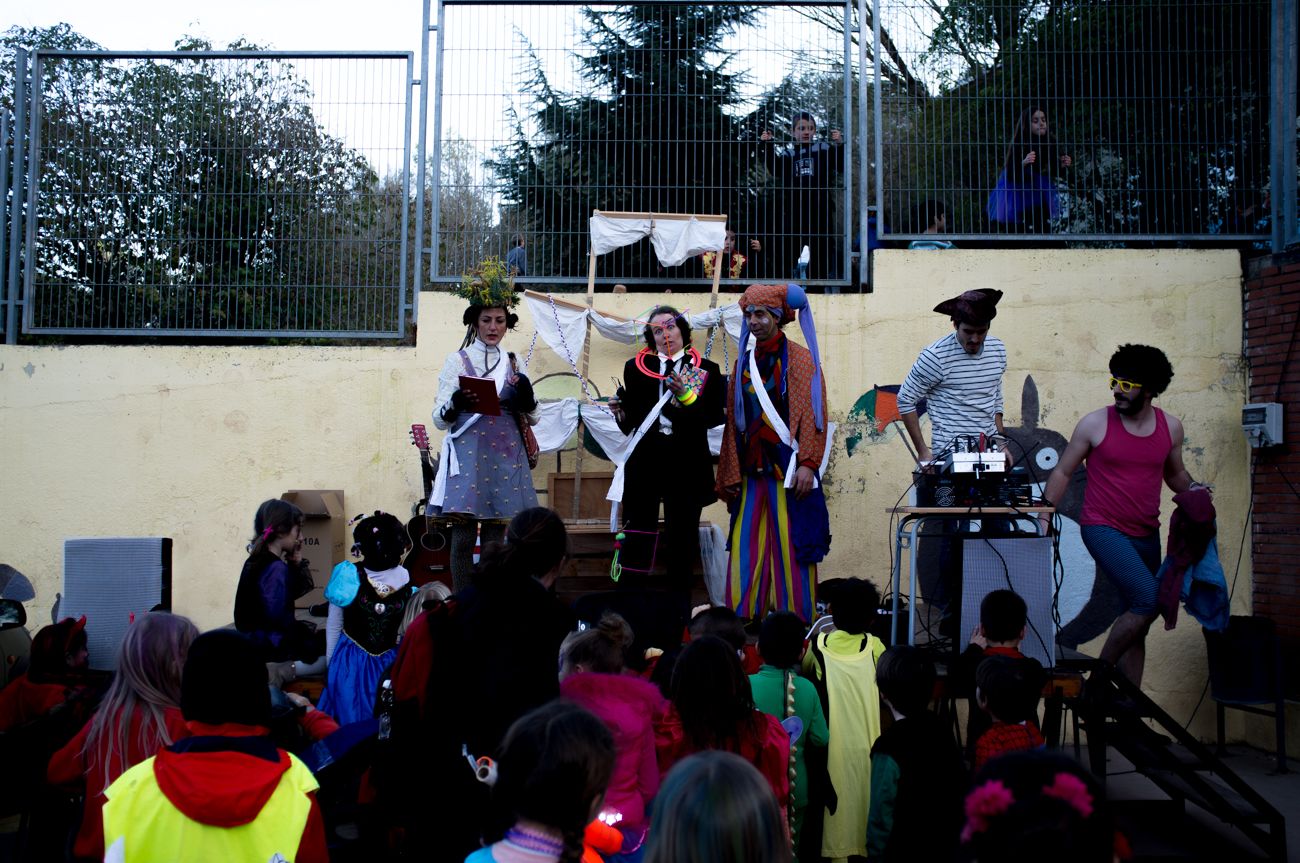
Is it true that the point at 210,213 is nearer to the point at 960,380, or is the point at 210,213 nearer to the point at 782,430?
the point at 782,430

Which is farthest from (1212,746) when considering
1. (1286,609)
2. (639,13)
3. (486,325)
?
(639,13)

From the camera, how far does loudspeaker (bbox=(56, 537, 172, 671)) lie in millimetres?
5715

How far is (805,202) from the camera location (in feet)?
28.7

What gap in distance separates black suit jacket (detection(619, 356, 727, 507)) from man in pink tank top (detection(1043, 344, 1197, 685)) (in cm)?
190

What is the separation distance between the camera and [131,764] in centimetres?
Answer: 347

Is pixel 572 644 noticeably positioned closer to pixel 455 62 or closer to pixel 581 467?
pixel 581 467

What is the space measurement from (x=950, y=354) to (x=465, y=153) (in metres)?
4.23

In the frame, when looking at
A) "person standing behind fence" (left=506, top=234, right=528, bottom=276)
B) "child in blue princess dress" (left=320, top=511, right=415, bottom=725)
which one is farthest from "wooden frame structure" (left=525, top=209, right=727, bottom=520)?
"child in blue princess dress" (left=320, top=511, right=415, bottom=725)

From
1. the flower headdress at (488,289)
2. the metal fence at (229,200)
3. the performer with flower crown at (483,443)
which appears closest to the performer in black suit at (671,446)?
the performer with flower crown at (483,443)

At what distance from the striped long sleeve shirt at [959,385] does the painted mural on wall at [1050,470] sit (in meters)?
1.81

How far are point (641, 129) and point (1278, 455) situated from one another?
5129 mm

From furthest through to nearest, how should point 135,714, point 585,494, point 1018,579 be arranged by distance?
point 585,494, point 1018,579, point 135,714

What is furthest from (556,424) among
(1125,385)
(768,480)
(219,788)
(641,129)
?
(219,788)

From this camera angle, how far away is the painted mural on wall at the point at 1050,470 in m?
8.30
